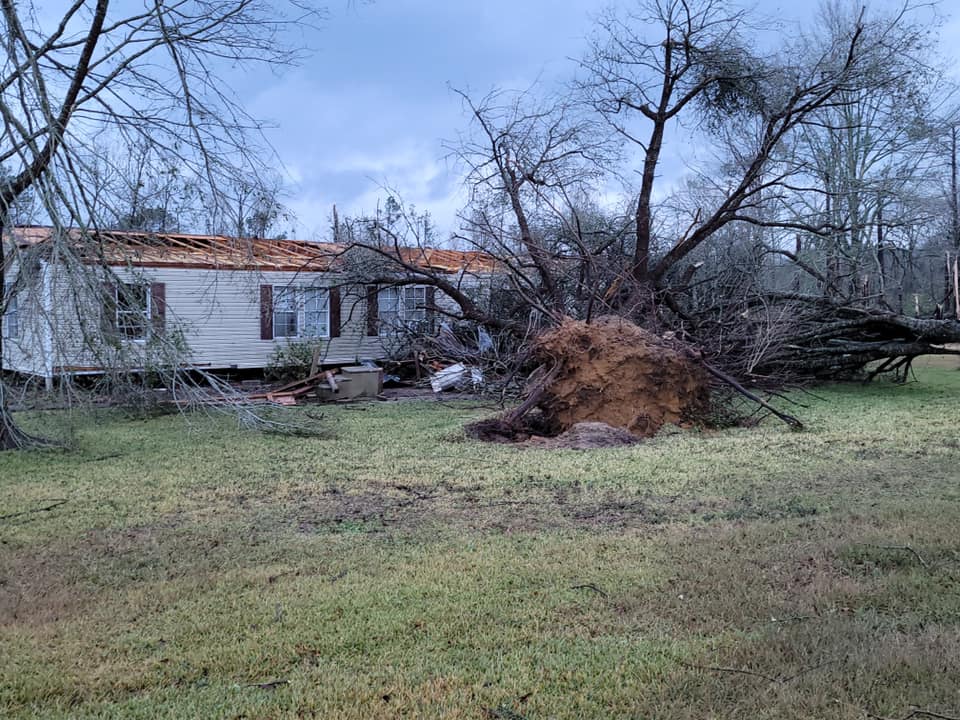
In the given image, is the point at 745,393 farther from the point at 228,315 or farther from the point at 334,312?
the point at 228,315

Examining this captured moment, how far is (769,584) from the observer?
13.6 feet

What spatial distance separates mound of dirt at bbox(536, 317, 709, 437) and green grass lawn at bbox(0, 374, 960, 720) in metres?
2.26

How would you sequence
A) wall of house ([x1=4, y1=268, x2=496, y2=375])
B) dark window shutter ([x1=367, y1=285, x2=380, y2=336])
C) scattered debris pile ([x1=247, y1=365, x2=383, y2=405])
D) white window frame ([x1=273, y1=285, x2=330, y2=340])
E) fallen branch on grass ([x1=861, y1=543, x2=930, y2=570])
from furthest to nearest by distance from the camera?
1. dark window shutter ([x1=367, y1=285, x2=380, y2=336])
2. white window frame ([x1=273, y1=285, x2=330, y2=340])
3. wall of house ([x1=4, y1=268, x2=496, y2=375])
4. scattered debris pile ([x1=247, y1=365, x2=383, y2=405])
5. fallen branch on grass ([x1=861, y1=543, x2=930, y2=570])

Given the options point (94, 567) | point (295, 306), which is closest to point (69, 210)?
point (94, 567)

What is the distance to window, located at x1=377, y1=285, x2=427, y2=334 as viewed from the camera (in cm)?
1923

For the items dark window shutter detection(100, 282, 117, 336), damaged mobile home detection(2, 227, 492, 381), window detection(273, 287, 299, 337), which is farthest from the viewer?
window detection(273, 287, 299, 337)

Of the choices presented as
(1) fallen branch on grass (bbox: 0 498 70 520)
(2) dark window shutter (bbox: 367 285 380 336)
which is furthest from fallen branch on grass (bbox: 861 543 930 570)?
(2) dark window shutter (bbox: 367 285 380 336)

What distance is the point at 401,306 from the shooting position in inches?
782

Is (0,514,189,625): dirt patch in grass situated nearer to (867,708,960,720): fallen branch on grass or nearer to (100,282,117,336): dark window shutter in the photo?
(100,282,117,336): dark window shutter

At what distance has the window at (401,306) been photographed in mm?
19234

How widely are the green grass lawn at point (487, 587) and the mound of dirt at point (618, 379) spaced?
226 centimetres

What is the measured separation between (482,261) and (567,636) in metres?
14.7

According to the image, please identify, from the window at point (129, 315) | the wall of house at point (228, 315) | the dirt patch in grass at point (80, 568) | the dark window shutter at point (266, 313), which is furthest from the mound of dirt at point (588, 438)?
the dark window shutter at point (266, 313)

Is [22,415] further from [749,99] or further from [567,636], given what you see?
[749,99]
